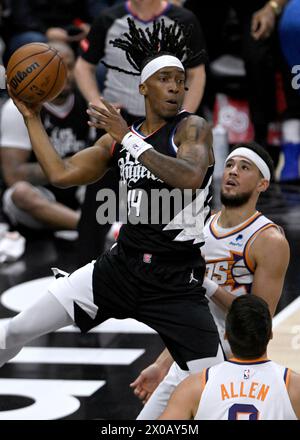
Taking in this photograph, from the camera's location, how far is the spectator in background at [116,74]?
7.71 m

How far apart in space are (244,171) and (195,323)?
3.05 ft

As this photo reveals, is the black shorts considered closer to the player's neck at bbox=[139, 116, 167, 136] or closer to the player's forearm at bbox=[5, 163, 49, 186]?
the player's neck at bbox=[139, 116, 167, 136]

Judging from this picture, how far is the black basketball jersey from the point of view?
205 inches

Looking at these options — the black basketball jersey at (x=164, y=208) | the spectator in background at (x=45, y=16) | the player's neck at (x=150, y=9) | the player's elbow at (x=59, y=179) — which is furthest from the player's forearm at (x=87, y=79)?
the spectator in background at (x=45, y=16)

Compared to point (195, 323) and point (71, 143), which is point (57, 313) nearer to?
point (195, 323)

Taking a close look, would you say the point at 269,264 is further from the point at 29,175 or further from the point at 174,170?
the point at 29,175

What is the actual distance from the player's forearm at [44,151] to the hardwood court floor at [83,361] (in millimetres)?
1305

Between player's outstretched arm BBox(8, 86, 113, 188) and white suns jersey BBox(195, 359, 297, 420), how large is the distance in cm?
156

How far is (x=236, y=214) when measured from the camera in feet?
18.5

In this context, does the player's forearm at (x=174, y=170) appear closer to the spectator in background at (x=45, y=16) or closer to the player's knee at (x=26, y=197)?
the player's knee at (x=26, y=197)

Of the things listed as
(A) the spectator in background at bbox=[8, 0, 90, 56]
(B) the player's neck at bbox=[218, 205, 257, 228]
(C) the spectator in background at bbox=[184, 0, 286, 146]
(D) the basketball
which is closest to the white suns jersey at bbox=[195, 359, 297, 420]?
(B) the player's neck at bbox=[218, 205, 257, 228]

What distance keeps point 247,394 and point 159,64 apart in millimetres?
1750

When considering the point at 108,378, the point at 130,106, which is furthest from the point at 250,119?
the point at 108,378

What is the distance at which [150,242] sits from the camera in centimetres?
527
